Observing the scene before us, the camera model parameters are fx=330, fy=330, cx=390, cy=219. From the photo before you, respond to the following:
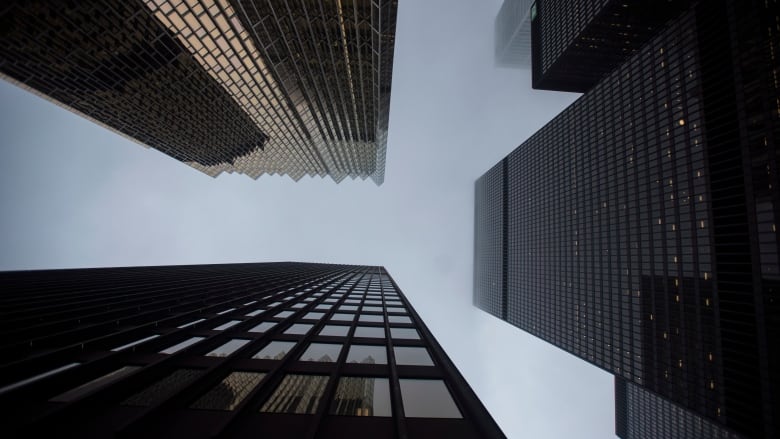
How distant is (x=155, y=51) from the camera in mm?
56844

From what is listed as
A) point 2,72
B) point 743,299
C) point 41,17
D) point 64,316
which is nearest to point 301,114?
point 41,17

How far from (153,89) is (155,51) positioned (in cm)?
1533

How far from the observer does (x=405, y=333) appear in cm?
2020

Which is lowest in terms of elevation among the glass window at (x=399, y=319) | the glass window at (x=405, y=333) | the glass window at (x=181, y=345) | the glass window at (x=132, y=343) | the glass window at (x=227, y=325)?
the glass window at (x=405, y=333)

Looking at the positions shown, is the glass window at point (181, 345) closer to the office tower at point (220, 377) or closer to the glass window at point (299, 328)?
the office tower at point (220, 377)

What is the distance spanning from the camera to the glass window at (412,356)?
14.9 metres

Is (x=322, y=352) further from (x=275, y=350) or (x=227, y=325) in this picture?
(x=227, y=325)

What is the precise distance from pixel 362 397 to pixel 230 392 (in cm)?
450

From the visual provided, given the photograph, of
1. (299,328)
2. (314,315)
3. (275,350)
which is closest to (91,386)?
(275,350)

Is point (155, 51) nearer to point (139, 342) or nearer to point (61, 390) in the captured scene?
point (139, 342)

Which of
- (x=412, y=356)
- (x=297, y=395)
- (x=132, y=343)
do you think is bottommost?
(x=297, y=395)

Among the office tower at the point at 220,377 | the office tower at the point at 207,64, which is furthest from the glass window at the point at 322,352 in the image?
the office tower at the point at 207,64

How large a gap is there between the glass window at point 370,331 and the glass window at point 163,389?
9.02 metres

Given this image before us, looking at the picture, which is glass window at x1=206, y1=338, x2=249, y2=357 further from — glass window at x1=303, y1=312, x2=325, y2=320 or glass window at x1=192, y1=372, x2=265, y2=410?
glass window at x1=303, y1=312, x2=325, y2=320
